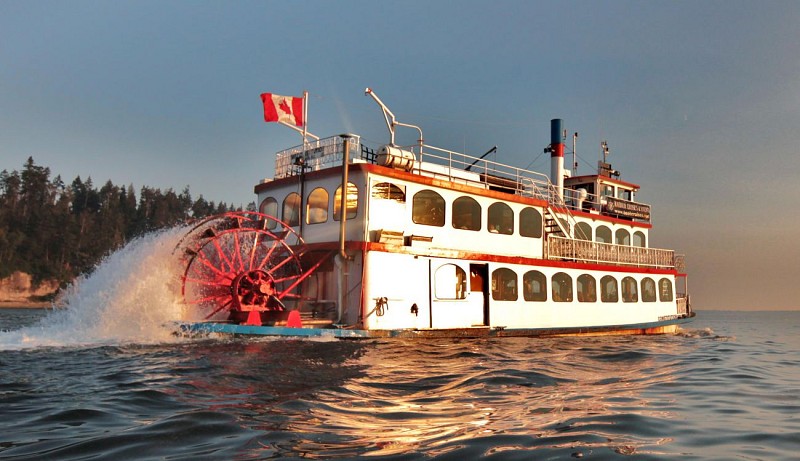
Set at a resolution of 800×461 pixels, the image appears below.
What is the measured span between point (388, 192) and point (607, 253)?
1083 cm

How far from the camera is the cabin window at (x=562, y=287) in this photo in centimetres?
2130

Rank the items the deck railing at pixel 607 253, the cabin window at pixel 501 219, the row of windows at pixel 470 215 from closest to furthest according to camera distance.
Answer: the row of windows at pixel 470 215 < the cabin window at pixel 501 219 < the deck railing at pixel 607 253

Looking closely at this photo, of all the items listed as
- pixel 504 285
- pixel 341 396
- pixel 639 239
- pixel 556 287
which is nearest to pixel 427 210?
pixel 504 285

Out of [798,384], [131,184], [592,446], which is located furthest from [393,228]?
[131,184]

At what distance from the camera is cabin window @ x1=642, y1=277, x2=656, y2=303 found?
25.3 m

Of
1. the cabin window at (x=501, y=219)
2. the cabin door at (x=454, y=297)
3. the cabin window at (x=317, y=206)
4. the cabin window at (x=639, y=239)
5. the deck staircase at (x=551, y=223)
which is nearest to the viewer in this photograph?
the cabin door at (x=454, y=297)

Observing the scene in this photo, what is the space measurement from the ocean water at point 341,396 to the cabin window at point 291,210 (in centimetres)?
430

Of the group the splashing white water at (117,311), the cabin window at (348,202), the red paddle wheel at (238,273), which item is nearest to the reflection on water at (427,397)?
the splashing white water at (117,311)

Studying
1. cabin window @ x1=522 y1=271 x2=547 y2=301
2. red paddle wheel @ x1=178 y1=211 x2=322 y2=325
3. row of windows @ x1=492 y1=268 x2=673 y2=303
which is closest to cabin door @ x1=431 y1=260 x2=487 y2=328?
row of windows @ x1=492 y1=268 x2=673 y2=303

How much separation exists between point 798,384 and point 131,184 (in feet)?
388

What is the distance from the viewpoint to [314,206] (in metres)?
18.9

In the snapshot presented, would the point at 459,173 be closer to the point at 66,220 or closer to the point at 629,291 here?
the point at 629,291

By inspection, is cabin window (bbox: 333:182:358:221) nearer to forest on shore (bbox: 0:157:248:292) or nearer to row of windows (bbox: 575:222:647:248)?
row of windows (bbox: 575:222:647:248)

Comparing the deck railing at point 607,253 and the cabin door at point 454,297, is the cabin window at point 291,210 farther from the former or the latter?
the deck railing at point 607,253
